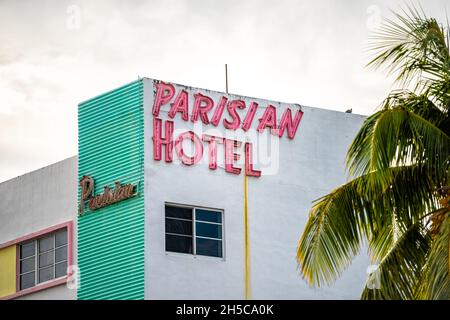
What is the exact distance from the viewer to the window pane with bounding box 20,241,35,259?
4334 centimetres

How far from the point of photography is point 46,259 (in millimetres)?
42406

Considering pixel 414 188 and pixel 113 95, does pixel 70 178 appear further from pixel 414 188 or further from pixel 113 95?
pixel 414 188

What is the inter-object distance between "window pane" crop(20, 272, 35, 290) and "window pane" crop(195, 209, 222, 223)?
285 inches

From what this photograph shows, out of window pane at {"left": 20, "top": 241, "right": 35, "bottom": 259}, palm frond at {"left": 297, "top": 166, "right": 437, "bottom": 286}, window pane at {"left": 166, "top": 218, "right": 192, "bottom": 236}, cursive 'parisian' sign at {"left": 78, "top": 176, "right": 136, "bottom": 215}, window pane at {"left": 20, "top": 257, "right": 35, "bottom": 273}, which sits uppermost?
cursive 'parisian' sign at {"left": 78, "top": 176, "right": 136, "bottom": 215}

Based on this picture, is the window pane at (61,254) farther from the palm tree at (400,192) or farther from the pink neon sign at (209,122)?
the palm tree at (400,192)

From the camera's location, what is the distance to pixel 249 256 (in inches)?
1555

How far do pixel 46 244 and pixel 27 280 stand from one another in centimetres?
146

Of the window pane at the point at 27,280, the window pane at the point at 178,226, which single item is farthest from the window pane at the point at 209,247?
the window pane at the point at 27,280

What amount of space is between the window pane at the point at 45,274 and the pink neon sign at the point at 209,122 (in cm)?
640

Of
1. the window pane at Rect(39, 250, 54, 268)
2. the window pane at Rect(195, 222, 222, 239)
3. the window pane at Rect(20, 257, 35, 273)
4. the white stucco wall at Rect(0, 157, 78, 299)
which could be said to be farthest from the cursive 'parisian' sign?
the window pane at Rect(20, 257, 35, 273)

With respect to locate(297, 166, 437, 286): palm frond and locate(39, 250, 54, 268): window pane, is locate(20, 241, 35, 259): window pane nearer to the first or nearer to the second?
locate(39, 250, 54, 268): window pane

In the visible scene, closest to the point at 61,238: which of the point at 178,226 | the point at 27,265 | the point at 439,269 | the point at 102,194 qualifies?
the point at 27,265

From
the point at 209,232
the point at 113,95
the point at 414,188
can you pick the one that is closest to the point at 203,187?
the point at 209,232
